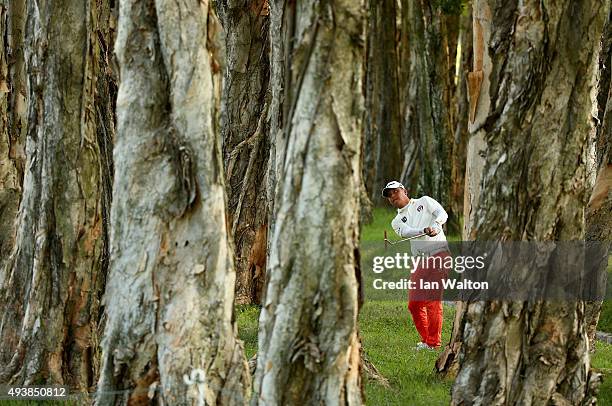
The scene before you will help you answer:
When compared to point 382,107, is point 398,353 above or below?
below

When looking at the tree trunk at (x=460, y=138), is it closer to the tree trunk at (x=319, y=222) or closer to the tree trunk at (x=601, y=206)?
the tree trunk at (x=601, y=206)

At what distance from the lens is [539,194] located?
10.1 meters

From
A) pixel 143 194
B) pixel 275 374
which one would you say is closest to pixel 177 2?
pixel 143 194

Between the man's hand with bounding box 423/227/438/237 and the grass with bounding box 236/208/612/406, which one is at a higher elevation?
the man's hand with bounding box 423/227/438/237

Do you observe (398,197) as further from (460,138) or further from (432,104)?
(460,138)

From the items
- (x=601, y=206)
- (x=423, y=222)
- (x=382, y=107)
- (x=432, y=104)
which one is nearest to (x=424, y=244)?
(x=423, y=222)

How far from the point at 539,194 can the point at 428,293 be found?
171 inches

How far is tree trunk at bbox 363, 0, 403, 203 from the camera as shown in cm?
3253

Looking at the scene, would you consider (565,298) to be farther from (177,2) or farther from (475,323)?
(177,2)

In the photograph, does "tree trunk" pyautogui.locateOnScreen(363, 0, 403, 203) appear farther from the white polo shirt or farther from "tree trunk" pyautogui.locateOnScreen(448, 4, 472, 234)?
the white polo shirt

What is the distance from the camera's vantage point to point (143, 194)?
29.7 ft

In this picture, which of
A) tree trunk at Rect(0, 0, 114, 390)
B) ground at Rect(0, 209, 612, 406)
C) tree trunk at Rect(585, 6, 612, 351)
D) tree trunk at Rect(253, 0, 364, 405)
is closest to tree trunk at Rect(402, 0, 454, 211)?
ground at Rect(0, 209, 612, 406)

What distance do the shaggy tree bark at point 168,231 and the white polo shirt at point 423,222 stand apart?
547 centimetres

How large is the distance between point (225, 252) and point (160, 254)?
1.48 feet
